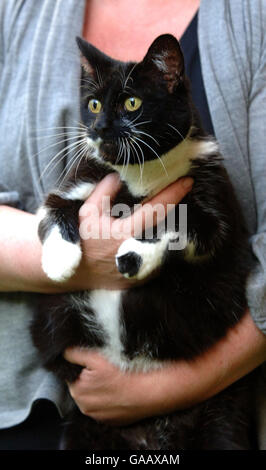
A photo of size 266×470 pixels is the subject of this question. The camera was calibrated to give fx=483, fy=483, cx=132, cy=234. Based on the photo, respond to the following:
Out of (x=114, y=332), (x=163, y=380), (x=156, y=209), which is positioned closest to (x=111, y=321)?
(x=114, y=332)

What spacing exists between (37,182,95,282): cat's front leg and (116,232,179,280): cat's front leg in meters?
0.10

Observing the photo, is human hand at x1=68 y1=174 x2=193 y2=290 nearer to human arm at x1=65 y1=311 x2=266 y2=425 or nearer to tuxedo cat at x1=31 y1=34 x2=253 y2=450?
tuxedo cat at x1=31 y1=34 x2=253 y2=450

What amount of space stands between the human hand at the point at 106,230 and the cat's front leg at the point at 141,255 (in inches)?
1.7

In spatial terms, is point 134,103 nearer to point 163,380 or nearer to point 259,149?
point 259,149

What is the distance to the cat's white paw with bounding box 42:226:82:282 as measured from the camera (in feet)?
3.39

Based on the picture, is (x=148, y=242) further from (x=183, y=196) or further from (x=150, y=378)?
(x=150, y=378)

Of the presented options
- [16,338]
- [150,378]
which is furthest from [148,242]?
[16,338]

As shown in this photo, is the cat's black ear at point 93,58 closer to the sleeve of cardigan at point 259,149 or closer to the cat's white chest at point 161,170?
the cat's white chest at point 161,170

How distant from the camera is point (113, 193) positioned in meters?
1.15

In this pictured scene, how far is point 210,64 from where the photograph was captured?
1.20 meters

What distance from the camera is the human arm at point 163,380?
109 cm

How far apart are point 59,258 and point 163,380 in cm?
37

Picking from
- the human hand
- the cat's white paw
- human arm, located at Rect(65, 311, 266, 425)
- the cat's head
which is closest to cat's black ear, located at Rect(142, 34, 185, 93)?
the cat's head

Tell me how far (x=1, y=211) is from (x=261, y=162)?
25.8 inches
